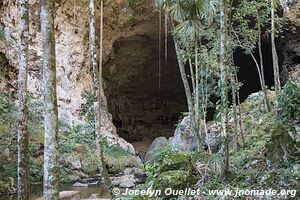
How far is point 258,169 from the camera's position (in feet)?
17.1

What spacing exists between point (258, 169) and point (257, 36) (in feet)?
24.1

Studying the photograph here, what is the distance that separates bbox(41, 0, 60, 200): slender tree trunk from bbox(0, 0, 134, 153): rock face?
9.88 m

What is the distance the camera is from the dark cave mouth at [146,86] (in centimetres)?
2139

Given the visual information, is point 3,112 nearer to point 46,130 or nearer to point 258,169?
point 46,130

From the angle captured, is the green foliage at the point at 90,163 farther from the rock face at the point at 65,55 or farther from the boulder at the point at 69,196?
the boulder at the point at 69,196

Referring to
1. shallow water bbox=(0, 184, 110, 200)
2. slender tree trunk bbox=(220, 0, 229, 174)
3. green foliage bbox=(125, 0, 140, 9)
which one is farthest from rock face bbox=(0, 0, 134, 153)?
slender tree trunk bbox=(220, 0, 229, 174)

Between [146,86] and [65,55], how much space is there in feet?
27.9

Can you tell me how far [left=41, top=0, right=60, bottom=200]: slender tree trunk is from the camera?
4.33 metres

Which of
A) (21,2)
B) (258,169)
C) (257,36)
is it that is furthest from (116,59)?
(258,169)

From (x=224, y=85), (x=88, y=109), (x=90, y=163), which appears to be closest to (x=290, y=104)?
(x=224, y=85)

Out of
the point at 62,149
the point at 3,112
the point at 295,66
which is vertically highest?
the point at 295,66

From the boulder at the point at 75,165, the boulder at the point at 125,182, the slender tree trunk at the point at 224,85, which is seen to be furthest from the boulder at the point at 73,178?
the slender tree trunk at the point at 224,85

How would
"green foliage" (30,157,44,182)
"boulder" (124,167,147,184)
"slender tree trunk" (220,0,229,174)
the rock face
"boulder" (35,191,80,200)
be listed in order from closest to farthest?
"slender tree trunk" (220,0,229,174), "boulder" (35,191,80,200), "green foliage" (30,157,44,182), "boulder" (124,167,147,184), the rock face

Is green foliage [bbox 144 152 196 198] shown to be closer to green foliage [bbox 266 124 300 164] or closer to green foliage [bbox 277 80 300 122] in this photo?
green foliage [bbox 266 124 300 164]
